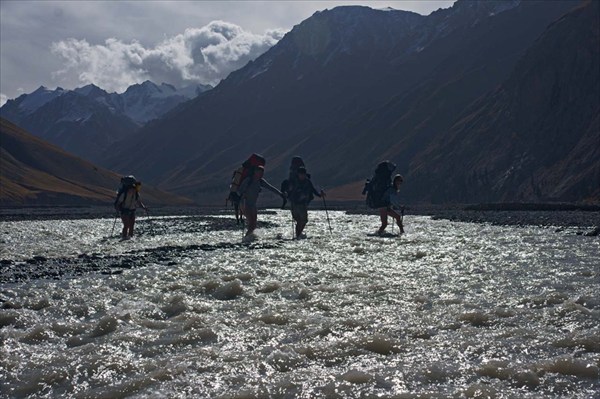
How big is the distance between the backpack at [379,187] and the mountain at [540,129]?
53082 mm

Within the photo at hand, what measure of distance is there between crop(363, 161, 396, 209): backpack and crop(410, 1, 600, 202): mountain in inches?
2090

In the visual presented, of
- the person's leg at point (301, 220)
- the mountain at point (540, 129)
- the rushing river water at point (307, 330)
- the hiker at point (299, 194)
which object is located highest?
the mountain at point (540, 129)

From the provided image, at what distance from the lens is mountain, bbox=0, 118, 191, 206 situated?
117m

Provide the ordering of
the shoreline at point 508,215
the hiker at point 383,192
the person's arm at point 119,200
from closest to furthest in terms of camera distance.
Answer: the hiker at point 383,192 < the person's arm at point 119,200 < the shoreline at point 508,215

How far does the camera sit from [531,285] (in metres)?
10.8

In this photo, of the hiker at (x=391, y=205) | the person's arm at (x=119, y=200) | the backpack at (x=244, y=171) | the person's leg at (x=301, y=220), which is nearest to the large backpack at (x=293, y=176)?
the person's leg at (x=301, y=220)

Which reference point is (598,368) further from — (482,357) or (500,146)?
(500,146)

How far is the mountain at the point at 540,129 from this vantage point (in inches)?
3282

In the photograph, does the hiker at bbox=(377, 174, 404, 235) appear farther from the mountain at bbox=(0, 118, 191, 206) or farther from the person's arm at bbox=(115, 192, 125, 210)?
the mountain at bbox=(0, 118, 191, 206)

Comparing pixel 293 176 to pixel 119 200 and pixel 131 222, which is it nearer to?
pixel 131 222

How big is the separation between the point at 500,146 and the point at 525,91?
1049 cm

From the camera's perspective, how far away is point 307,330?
802 cm

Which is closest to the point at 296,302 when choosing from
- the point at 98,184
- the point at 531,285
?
the point at 531,285

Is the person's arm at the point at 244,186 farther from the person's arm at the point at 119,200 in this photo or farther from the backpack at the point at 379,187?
the person's arm at the point at 119,200
